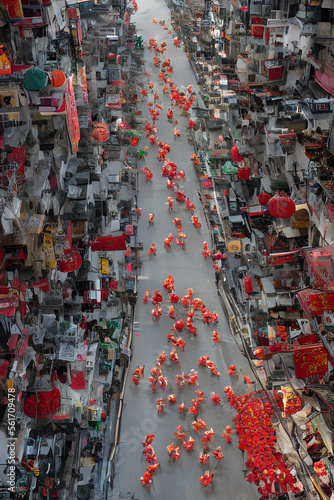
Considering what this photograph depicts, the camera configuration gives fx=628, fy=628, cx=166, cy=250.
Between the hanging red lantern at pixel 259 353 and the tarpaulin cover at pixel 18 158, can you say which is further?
the hanging red lantern at pixel 259 353

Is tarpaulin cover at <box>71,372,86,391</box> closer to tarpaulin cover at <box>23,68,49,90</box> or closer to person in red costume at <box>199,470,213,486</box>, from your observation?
person in red costume at <box>199,470,213,486</box>

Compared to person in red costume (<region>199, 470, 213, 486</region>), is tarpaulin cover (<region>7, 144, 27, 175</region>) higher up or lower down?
higher up

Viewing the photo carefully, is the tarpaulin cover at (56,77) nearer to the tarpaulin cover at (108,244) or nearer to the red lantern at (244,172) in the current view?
the tarpaulin cover at (108,244)

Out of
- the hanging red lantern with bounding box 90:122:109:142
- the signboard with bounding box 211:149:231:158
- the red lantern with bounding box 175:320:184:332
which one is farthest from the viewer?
the signboard with bounding box 211:149:231:158

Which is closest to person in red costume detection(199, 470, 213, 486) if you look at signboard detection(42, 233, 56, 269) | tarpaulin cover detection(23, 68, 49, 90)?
→ signboard detection(42, 233, 56, 269)

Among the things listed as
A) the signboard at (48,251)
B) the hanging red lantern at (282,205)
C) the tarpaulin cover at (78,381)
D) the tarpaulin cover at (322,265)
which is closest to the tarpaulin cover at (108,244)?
the tarpaulin cover at (78,381)

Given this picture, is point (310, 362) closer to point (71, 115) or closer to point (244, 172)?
point (71, 115)
